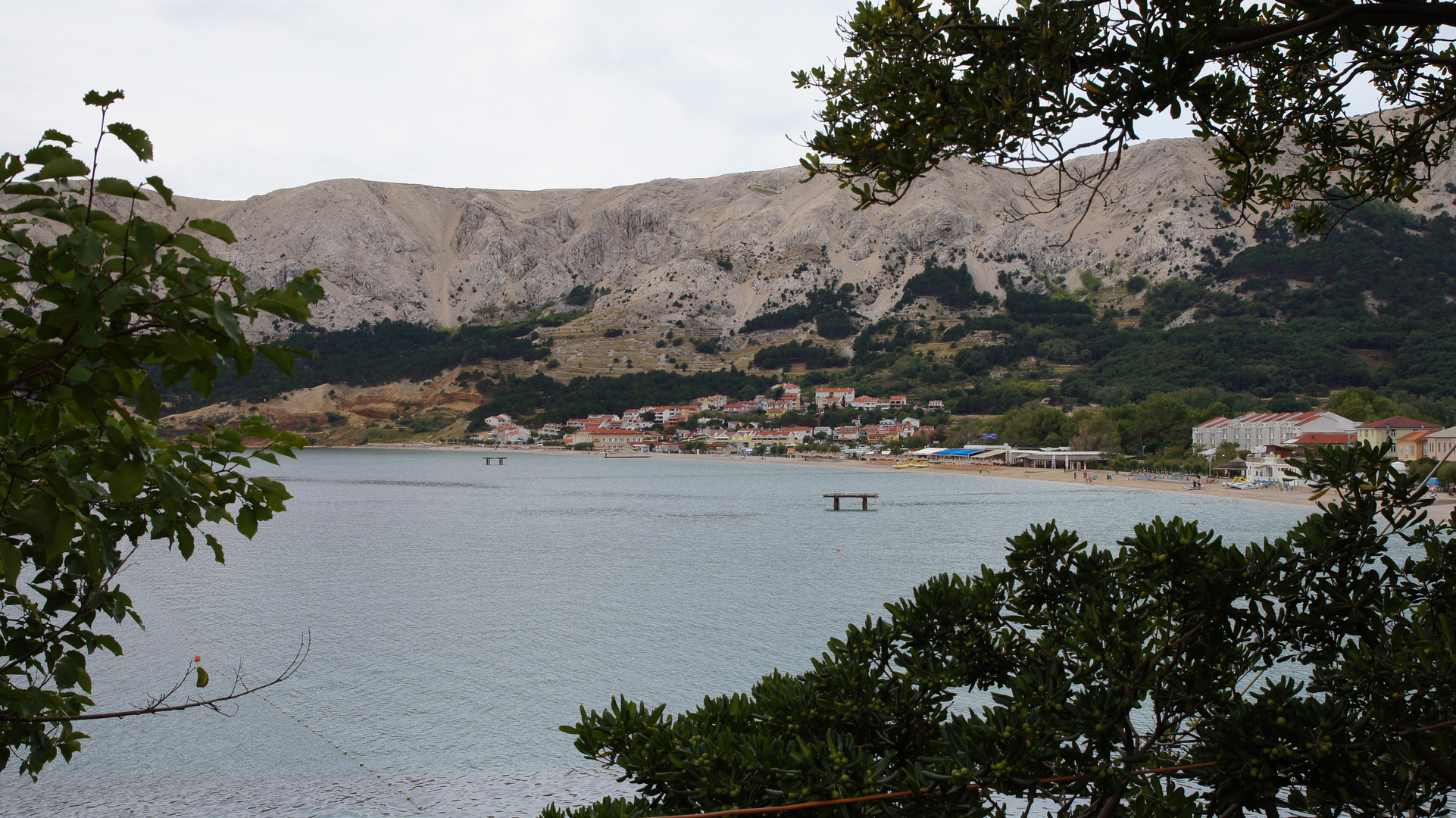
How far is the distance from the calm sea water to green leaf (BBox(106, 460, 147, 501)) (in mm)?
8625

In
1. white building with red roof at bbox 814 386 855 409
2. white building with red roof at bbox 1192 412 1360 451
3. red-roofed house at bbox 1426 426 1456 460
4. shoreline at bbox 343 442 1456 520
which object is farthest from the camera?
white building with red roof at bbox 814 386 855 409

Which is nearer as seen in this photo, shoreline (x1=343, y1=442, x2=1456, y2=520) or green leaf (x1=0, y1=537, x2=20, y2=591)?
green leaf (x1=0, y1=537, x2=20, y2=591)

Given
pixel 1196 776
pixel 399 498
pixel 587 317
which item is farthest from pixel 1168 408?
pixel 587 317

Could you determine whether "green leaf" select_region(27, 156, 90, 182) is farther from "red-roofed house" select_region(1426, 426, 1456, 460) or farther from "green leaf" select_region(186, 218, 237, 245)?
"red-roofed house" select_region(1426, 426, 1456, 460)

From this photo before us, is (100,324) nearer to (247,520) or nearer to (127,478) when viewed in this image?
(127,478)

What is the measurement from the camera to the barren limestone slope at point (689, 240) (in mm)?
131250

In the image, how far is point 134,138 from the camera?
191 centimetres

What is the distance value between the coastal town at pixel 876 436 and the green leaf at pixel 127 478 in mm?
57062

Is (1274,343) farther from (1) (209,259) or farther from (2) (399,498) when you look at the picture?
(1) (209,259)

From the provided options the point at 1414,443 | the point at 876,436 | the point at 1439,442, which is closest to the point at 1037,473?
the point at 1414,443

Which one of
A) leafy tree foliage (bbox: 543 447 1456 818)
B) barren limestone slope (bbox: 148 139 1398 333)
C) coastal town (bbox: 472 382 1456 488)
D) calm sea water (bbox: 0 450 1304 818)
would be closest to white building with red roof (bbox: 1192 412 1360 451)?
coastal town (bbox: 472 382 1456 488)

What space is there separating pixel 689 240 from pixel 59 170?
158 meters

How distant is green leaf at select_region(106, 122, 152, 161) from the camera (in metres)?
1.88

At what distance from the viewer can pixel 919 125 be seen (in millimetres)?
3834
